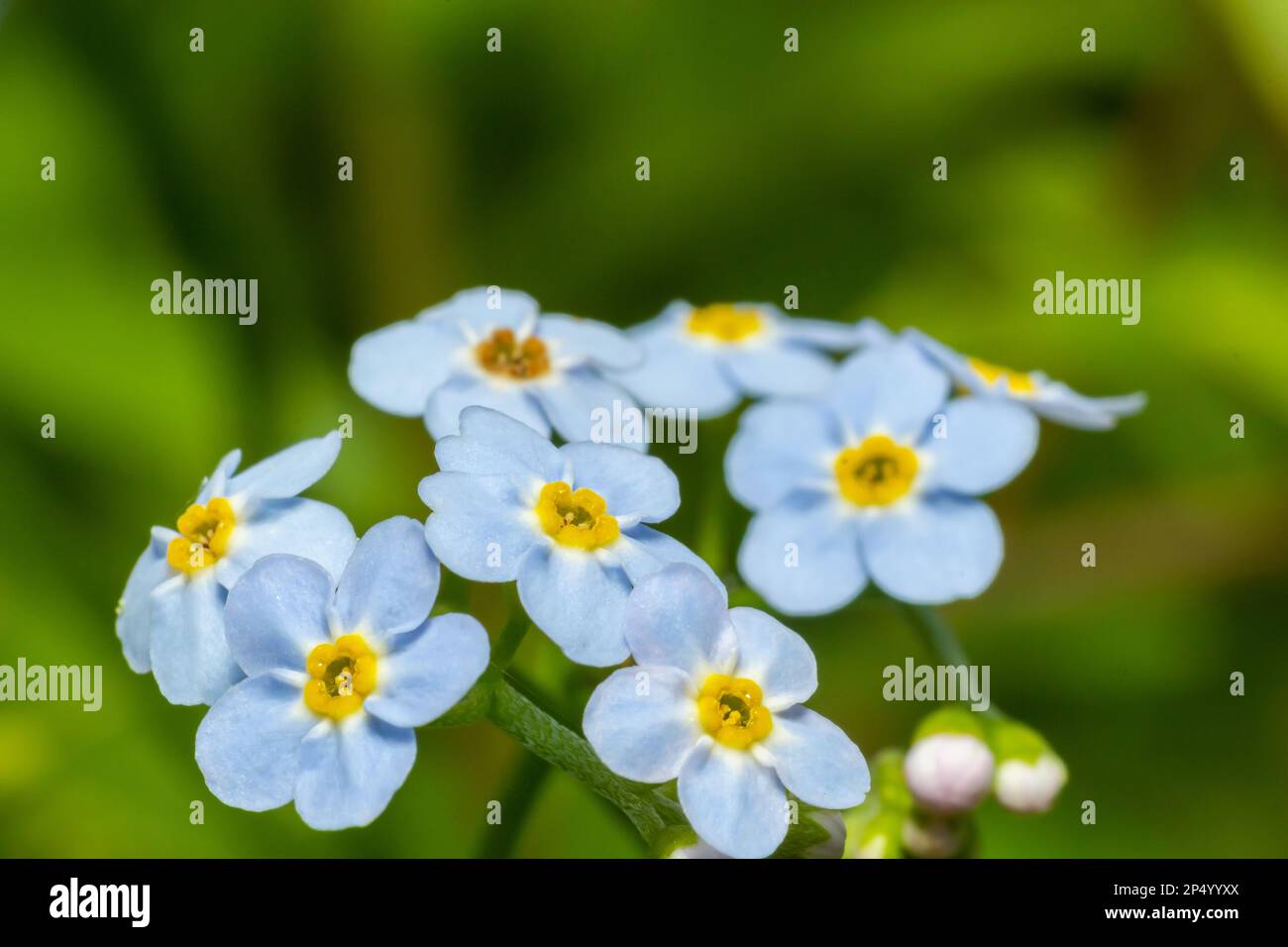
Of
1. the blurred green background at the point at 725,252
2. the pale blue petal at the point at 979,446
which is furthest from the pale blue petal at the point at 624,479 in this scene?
the blurred green background at the point at 725,252

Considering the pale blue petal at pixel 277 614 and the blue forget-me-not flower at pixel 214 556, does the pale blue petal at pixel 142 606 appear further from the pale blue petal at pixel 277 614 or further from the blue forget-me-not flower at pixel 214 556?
the pale blue petal at pixel 277 614

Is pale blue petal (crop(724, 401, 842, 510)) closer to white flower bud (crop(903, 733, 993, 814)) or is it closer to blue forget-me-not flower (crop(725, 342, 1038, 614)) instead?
blue forget-me-not flower (crop(725, 342, 1038, 614))

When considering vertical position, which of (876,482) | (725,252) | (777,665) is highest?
(725,252)

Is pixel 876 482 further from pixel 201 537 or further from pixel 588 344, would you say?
pixel 201 537

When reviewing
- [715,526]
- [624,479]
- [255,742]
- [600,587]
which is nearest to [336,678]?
[255,742]

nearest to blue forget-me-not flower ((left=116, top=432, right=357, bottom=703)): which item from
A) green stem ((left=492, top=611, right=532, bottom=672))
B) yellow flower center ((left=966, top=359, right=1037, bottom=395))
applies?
green stem ((left=492, top=611, right=532, bottom=672))
